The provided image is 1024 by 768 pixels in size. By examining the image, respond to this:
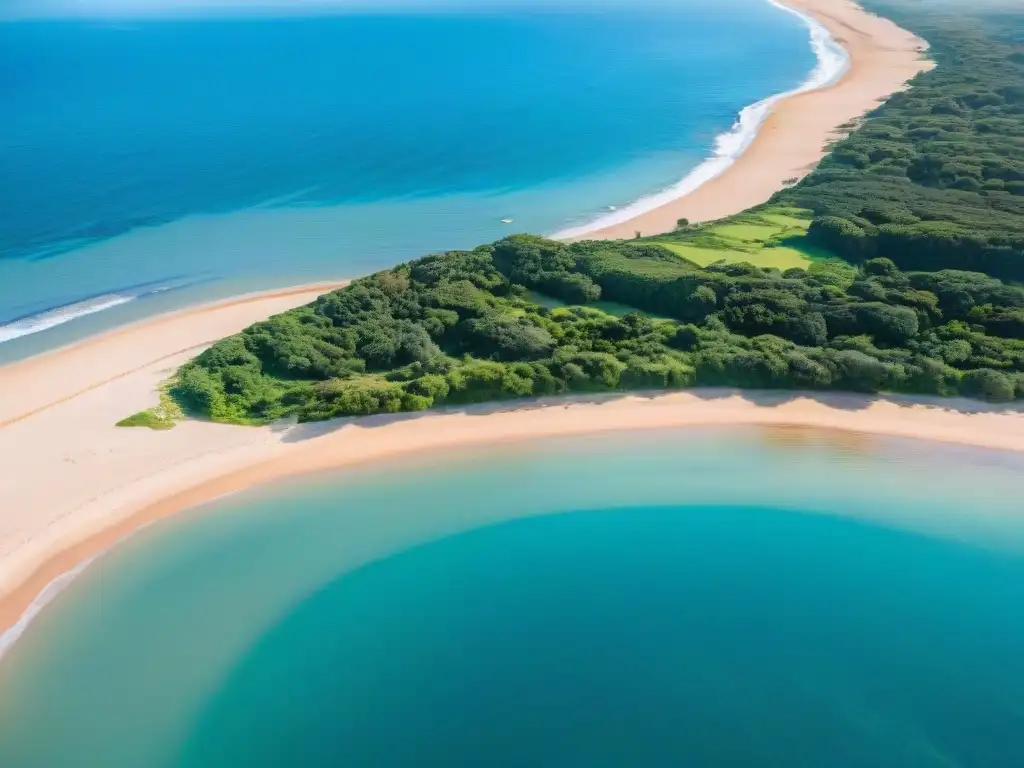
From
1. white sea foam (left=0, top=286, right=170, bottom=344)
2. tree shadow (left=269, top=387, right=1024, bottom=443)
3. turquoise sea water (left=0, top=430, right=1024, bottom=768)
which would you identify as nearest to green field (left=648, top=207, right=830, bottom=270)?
tree shadow (left=269, top=387, right=1024, bottom=443)

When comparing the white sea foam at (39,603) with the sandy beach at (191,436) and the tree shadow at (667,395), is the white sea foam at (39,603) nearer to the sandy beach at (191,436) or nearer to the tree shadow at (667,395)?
the sandy beach at (191,436)

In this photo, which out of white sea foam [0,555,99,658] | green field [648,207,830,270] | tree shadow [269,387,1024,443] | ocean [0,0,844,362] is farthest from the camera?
ocean [0,0,844,362]

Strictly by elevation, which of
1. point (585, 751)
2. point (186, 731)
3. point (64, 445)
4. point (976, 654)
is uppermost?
point (64, 445)

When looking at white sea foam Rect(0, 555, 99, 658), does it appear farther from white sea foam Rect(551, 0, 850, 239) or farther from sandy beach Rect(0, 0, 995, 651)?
white sea foam Rect(551, 0, 850, 239)

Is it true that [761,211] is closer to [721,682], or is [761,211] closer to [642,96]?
[721,682]

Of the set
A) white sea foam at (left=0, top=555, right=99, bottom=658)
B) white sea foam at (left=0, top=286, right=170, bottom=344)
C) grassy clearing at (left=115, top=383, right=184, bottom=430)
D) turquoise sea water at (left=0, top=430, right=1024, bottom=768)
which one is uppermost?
white sea foam at (left=0, top=286, right=170, bottom=344)

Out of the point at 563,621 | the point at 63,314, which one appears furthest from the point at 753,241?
the point at 63,314

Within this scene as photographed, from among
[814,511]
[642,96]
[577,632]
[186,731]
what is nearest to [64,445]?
[186,731]

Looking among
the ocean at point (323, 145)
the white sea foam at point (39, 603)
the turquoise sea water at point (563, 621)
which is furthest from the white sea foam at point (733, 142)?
the white sea foam at point (39, 603)
